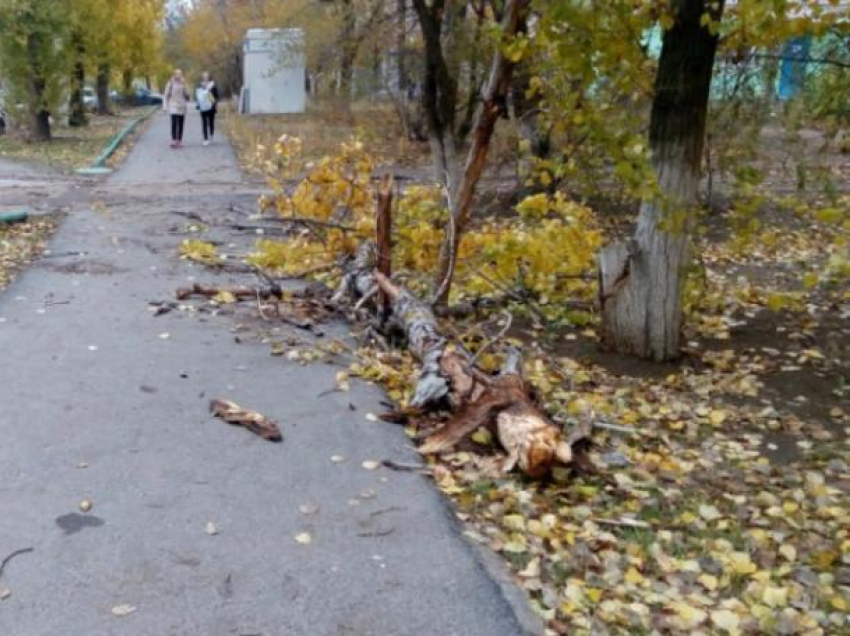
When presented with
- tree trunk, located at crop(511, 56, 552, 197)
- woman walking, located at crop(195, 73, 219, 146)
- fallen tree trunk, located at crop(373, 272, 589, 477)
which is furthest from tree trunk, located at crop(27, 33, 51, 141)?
fallen tree trunk, located at crop(373, 272, 589, 477)

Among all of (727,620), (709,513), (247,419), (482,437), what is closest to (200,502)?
(247,419)

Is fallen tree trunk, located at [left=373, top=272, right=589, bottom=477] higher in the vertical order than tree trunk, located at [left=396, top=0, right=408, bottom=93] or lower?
lower

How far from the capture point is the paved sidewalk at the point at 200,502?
9.87ft

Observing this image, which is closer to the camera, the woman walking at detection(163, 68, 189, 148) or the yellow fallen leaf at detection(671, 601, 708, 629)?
the yellow fallen leaf at detection(671, 601, 708, 629)

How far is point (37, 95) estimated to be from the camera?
886 inches

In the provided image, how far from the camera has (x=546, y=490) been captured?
162 inches

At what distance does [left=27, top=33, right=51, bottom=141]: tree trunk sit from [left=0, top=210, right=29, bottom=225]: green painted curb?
500 inches

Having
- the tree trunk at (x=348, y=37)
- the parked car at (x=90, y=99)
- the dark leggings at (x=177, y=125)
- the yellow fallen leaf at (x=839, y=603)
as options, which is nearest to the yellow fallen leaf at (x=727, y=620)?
the yellow fallen leaf at (x=839, y=603)

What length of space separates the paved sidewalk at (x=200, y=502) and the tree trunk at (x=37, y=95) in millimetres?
17683

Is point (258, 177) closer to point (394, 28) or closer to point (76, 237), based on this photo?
point (394, 28)

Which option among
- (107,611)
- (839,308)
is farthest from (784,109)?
(107,611)

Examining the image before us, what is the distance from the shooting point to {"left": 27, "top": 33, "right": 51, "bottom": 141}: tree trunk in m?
21.9

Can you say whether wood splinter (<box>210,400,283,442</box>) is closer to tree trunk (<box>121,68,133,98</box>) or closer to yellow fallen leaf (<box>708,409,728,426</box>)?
yellow fallen leaf (<box>708,409,728,426</box>)

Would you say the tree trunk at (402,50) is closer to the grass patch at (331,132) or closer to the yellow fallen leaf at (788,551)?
the grass patch at (331,132)
